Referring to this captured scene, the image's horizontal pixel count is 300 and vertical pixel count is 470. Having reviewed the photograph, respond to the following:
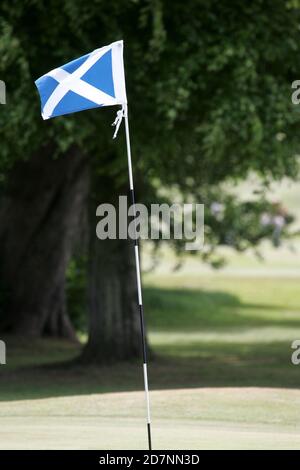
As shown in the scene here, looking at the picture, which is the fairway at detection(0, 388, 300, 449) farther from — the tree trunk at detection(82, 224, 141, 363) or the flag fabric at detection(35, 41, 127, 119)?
the tree trunk at detection(82, 224, 141, 363)

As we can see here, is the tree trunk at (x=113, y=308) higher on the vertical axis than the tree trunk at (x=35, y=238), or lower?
lower

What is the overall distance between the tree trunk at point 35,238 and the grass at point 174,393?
0.99 meters

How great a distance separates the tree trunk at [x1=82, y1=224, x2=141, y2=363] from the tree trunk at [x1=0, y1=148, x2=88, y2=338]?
17.6 ft

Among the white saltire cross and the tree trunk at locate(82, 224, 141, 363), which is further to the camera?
the tree trunk at locate(82, 224, 141, 363)

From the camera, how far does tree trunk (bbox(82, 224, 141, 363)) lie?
22781 mm

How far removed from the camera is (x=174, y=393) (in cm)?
1675

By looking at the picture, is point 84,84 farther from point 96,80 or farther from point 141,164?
point 141,164

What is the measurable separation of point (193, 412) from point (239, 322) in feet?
92.7

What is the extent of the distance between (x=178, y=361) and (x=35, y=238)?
6055 millimetres

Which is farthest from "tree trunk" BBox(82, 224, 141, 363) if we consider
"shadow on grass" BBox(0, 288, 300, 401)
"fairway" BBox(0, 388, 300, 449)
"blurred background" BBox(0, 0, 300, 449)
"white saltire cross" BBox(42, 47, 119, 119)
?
"white saltire cross" BBox(42, 47, 119, 119)

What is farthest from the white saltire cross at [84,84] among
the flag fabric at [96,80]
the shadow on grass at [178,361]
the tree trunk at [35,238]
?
the tree trunk at [35,238]

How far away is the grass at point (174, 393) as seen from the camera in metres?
11.8

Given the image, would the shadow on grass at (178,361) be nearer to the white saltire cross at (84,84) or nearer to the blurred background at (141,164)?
the blurred background at (141,164)
